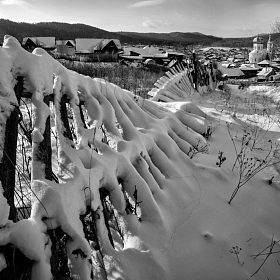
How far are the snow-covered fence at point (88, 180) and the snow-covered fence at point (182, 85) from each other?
11.0 feet

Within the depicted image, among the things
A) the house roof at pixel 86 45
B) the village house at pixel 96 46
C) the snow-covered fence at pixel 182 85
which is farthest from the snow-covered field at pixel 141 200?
the house roof at pixel 86 45

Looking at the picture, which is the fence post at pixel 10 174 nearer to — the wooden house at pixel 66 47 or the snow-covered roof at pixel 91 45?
the snow-covered roof at pixel 91 45

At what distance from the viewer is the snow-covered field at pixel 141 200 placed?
1.45m

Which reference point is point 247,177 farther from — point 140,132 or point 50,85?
point 50,85

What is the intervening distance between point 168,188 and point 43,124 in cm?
143

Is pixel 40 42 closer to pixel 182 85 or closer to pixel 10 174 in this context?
pixel 182 85

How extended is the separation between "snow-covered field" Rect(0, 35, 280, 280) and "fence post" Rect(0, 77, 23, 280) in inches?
1.9

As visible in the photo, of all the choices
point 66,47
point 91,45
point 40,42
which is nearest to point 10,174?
point 91,45

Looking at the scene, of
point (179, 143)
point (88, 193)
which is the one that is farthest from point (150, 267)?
point (179, 143)

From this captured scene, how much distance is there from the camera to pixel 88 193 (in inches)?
66.9

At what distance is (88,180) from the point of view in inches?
67.9

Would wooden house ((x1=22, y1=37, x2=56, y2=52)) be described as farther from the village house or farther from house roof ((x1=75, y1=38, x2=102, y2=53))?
the village house

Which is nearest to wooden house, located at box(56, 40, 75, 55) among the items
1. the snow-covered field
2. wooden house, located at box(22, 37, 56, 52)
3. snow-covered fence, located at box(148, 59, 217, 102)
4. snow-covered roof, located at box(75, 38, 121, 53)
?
wooden house, located at box(22, 37, 56, 52)

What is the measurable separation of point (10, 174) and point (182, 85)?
7481 millimetres
